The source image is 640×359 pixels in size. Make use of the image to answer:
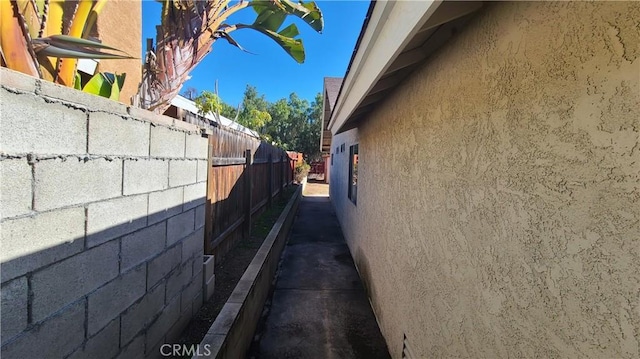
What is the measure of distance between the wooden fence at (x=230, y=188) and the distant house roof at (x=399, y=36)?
2.34 metres

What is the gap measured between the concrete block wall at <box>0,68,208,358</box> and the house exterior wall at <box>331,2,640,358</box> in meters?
2.29

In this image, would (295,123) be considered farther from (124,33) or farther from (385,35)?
(385,35)

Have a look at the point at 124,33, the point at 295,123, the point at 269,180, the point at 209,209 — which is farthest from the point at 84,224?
the point at 295,123

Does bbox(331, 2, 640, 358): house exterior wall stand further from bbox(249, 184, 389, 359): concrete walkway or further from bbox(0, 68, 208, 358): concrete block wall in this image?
bbox(0, 68, 208, 358): concrete block wall

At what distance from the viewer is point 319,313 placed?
4.45 metres

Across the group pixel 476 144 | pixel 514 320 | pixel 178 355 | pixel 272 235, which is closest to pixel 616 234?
pixel 514 320

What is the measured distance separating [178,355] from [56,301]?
1509 mm

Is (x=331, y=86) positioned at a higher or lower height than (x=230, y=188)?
higher

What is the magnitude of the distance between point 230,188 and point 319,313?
2625 mm

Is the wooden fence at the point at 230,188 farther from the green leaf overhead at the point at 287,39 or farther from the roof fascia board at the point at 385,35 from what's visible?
the roof fascia board at the point at 385,35

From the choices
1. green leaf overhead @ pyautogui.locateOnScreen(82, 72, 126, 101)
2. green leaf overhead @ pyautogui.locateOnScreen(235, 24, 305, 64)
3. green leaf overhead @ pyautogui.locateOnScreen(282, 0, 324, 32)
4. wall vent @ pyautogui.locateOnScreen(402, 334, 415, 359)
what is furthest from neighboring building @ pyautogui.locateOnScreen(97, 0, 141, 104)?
wall vent @ pyautogui.locateOnScreen(402, 334, 415, 359)

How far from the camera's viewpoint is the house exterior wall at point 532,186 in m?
0.96

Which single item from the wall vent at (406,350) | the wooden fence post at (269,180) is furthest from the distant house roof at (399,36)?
the wooden fence post at (269,180)

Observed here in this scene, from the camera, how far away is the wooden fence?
4312 millimetres
